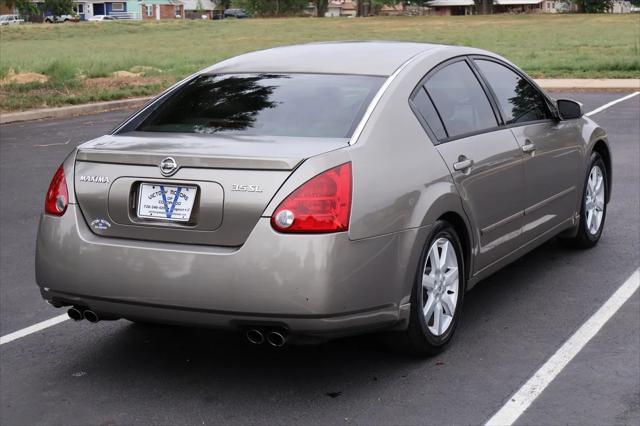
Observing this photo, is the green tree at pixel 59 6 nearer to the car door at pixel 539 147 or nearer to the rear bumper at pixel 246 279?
the car door at pixel 539 147

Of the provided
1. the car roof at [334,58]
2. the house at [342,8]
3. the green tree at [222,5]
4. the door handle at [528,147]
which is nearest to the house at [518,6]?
the house at [342,8]

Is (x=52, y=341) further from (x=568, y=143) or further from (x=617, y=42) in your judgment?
(x=617, y=42)

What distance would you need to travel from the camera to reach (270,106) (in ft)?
17.0

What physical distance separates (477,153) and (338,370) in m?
1.45

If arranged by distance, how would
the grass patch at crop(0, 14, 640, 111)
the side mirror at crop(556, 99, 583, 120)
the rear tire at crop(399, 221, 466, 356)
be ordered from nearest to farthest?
the rear tire at crop(399, 221, 466, 356) < the side mirror at crop(556, 99, 583, 120) < the grass patch at crop(0, 14, 640, 111)

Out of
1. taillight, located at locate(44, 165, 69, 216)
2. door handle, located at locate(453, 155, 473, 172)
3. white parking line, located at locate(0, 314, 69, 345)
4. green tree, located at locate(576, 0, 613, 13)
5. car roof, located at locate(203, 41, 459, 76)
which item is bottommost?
white parking line, located at locate(0, 314, 69, 345)

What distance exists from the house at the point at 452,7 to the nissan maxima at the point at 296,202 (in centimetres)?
12127

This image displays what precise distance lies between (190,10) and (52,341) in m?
148

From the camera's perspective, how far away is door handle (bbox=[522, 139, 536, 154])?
6.11m

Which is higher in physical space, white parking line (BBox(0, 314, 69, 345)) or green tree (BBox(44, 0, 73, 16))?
green tree (BBox(44, 0, 73, 16))

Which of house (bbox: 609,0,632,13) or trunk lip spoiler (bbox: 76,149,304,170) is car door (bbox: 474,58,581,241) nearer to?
trunk lip spoiler (bbox: 76,149,304,170)

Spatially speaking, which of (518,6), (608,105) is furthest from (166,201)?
(518,6)

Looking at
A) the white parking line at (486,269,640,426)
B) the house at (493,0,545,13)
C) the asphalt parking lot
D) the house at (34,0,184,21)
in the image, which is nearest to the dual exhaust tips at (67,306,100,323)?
the asphalt parking lot

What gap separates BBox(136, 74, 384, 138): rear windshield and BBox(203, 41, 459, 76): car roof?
0.09 metres
